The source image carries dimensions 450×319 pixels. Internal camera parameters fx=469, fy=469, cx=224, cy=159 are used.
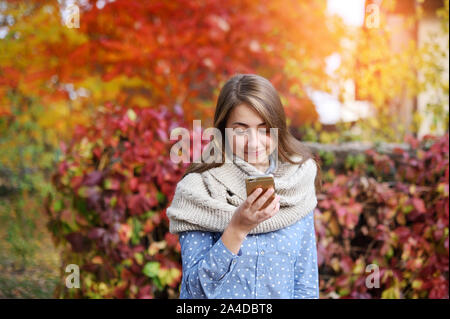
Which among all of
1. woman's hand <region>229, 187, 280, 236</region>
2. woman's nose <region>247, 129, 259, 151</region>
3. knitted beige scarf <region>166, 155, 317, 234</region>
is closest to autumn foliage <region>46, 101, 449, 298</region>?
knitted beige scarf <region>166, 155, 317, 234</region>

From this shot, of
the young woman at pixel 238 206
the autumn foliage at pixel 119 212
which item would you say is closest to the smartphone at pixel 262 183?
the young woman at pixel 238 206

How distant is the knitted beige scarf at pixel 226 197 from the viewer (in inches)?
56.8

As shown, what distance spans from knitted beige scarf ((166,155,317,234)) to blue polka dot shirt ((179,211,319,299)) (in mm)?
36

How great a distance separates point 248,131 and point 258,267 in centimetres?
42

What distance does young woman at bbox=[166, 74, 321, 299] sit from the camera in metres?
1.43

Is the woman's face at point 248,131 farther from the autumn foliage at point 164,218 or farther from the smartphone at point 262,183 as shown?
the autumn foliage at point 164,218

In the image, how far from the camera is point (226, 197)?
152 cm

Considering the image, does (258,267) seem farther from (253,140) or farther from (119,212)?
(119,212)

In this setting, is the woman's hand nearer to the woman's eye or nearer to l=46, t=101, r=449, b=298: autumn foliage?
the woman's eye

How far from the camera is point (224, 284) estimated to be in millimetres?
1441
